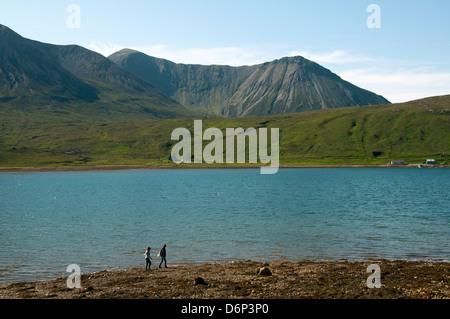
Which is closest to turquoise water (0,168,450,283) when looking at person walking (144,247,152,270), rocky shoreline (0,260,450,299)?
person walking (144,247,152,270)

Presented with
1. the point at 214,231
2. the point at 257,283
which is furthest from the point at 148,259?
the point at 214,231

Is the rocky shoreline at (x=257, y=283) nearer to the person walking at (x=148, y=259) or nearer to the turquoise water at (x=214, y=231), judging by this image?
the person walking at (x=148, y=259)

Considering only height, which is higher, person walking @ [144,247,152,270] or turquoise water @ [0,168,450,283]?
person walking @ [144,247,152,270]

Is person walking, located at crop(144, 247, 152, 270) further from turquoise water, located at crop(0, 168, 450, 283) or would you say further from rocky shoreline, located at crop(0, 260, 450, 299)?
turquoise water, located at crop(0, 168, 450, 283)

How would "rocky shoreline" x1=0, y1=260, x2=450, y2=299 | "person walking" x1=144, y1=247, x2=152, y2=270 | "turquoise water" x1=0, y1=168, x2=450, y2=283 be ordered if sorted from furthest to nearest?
"turquoise water" x1=0, y1=168, x2=450, y2=283 → "person walking" x1=144, y1=247, x2=152, y2=270 → "rocky shoreline" x1=0, y1=260, x2=450, y2=299

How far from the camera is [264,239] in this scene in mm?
55000

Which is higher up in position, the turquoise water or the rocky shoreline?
the rocky shoreline

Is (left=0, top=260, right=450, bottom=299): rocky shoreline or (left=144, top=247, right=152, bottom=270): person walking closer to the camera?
(left=0, top=260, right=450, bottom=299): rocky shoreline

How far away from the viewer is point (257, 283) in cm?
3188

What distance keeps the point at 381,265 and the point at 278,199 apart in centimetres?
7110

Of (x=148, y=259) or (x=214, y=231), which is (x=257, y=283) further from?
(x=214, y=231)

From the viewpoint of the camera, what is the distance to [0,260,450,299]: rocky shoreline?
28592 mm

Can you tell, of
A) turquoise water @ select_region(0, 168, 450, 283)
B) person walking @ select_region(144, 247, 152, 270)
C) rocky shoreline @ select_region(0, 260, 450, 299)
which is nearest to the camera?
rocky shoreline @ select_region(0, 260, 450, 299)
